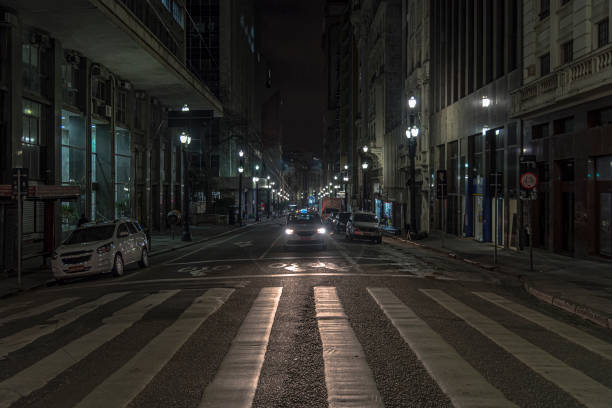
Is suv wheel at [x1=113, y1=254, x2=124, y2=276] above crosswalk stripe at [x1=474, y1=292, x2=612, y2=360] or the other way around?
above

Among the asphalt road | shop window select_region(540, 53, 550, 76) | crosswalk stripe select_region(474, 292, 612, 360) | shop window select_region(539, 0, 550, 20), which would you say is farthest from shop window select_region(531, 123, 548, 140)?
crosswalk stripe select_region(474, 292, 612, 360)

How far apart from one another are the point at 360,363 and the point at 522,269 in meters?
12.5

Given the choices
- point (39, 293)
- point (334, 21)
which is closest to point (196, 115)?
point (39, 293)

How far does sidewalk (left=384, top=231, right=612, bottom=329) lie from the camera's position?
1072cm

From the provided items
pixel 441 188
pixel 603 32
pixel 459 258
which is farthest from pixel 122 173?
pixel 603 32

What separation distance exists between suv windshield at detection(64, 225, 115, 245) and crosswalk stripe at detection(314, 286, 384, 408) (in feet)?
31.8

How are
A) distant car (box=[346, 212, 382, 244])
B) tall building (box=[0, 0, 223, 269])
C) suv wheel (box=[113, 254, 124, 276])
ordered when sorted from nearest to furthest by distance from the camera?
suv wheel (box=[113, 254, 124, 276]) < tall building (box=[0, 0, 223, 269]) < distant car (box=[346, 212, 382, 244])

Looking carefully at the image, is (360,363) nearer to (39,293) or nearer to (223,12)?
(39,293)

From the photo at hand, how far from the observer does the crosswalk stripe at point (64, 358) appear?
577cm

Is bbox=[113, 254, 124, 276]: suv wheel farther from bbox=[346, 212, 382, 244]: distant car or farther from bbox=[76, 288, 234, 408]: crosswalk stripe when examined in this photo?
bbox=[346, 212, 382, 244]: distant car

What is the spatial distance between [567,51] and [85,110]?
2355cm

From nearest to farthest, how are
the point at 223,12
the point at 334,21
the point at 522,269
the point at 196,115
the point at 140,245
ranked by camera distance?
the point at 522,269
the point at 140,245
the point at 196,115
the point at 223,12
the point at 334,21

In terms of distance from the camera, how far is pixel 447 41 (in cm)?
3625

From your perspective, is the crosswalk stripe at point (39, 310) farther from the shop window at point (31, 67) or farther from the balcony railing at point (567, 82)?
the balcony railing at point (567, 82)
